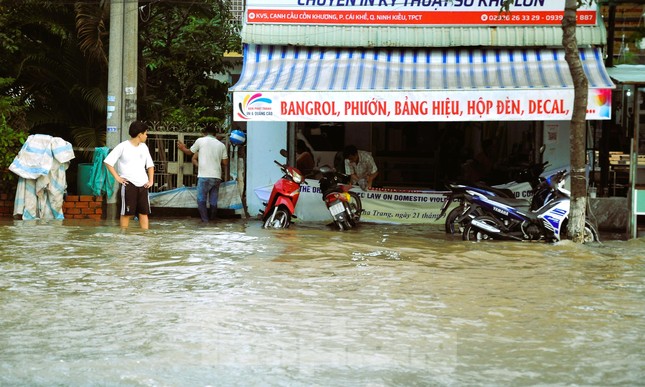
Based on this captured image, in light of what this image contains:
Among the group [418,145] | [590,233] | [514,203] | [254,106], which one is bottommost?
[590,233]

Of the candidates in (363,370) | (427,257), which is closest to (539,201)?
(427,257)

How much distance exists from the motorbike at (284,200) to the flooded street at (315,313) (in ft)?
5.72

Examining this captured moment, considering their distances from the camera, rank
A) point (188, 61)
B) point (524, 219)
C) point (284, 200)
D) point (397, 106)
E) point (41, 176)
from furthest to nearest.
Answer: point (188, 61), point (41, 176), point (284, 200), point (397, 106), point (524, 219)

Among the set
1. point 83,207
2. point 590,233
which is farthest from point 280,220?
point 590,233

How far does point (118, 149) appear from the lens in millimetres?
12406

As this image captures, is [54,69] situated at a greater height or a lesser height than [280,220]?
greater

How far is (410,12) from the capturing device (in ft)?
50.2

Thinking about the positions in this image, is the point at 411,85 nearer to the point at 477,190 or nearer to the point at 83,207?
the point at 477,190

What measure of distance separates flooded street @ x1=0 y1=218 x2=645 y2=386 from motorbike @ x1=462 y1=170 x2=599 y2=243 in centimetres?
26

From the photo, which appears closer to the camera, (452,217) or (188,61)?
(452,217)

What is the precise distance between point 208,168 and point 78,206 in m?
2.23

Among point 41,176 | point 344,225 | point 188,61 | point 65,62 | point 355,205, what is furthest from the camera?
point 188,61

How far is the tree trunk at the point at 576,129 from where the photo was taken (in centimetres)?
1195

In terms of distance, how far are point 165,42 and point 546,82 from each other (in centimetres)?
1035
